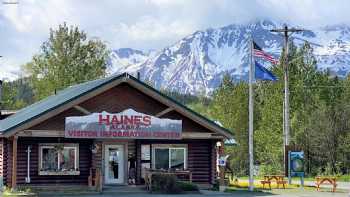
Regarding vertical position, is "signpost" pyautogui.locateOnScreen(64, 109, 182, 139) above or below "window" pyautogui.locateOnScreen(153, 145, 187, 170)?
above

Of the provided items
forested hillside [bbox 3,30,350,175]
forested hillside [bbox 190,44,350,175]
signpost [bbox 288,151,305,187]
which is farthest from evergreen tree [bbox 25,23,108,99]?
signpost [bbox 288,151,305,187]

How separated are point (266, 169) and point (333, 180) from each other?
73.5ft

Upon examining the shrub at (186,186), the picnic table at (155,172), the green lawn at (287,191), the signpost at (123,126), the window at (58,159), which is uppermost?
the signpost at (123,126)

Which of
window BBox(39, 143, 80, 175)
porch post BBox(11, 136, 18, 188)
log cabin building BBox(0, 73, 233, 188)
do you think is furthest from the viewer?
window BBox(39, 143, 80, 175)

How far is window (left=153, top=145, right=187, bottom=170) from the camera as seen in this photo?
39781 millimetres

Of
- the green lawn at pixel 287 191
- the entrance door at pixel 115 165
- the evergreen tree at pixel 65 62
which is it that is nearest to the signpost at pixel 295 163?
the green lawn at pixel 287 191

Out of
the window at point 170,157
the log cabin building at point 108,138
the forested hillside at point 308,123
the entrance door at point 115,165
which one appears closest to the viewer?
the log cabin building at point 108,138

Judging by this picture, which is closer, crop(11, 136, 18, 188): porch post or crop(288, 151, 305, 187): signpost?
crop(11, 136, 18, 188): porch post

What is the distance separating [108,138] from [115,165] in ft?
7.73

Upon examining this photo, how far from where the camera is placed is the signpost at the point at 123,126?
119 ft

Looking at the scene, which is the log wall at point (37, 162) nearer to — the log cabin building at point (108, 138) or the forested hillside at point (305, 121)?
the log cabin building at point (108, 138)

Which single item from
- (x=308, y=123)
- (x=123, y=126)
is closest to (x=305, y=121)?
(x=308, y=123)

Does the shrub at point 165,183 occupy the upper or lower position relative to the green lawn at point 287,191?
upper

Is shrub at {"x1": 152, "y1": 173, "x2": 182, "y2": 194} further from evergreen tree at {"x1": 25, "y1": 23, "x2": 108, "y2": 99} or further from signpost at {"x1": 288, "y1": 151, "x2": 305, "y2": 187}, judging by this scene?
evergreen tree at {"x1": 25, "y1": 23, "x2": 108, "y2": 99}
